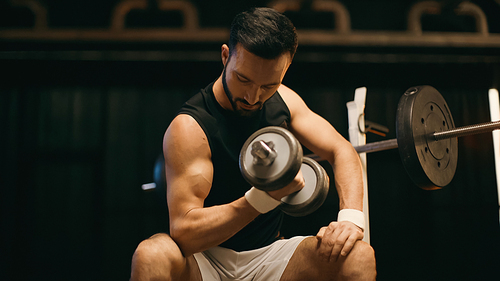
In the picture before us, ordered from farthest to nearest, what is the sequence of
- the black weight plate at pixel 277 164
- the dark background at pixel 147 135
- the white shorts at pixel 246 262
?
the dark background at pixel 147 135 < the white shorts at pixel 246 262 < the black weight plate at pixel 277 164

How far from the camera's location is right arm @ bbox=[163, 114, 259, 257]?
115cm

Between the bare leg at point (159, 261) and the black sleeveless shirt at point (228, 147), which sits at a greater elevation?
the black sleeveless shirt at point (228, 147)

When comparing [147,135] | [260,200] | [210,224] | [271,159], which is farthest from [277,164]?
[147,135]

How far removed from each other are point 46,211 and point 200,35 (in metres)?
2.10

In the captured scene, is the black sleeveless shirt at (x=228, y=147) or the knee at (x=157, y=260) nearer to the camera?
the knee at (x=157, y=260)

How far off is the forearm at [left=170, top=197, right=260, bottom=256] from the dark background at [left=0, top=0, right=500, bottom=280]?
2013 mm

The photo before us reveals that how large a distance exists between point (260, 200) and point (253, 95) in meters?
0.40

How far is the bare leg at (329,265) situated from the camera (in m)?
1.11

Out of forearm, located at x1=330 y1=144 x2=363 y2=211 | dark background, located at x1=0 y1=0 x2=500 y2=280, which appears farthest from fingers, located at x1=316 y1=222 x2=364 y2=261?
dark background, located at x1=0 y1=0 x2=500 y2=280

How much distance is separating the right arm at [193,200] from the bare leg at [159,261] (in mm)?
40

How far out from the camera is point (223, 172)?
1.40 m

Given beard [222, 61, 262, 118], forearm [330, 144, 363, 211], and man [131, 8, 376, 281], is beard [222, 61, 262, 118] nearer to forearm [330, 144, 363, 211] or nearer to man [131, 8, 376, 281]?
man [131, 8, 376, 281]

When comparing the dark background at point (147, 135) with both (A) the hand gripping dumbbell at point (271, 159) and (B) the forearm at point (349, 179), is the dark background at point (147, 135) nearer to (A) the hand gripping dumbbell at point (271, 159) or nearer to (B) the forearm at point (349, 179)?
(B) the forearm at point (349, 179)

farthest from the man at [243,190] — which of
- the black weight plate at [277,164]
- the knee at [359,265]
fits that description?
the black weight plate at [277,164]
